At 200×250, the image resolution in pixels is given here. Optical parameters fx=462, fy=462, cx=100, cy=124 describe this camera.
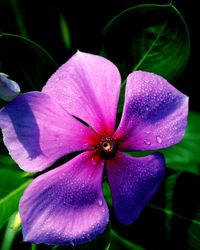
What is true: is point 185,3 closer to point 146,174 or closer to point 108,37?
point 108,37

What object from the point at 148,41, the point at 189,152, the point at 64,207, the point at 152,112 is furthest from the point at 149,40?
the point at 64,207

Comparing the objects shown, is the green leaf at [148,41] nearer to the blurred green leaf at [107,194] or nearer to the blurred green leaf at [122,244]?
the blurred green leaf at [107,194]

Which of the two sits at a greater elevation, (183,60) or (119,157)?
(183,60)

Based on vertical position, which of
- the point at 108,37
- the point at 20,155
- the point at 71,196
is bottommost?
the point at 71,196

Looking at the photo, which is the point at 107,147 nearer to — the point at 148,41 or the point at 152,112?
the point at 152,112

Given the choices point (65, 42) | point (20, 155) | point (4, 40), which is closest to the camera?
point (20, 155)

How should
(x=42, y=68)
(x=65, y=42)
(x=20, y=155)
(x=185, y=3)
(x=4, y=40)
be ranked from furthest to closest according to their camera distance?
(x=65, y=42) < (x=185, y=3) < (x=42, y=68) < (x=4, y=40) < (x=20, y=155)

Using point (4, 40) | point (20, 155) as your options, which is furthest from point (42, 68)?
point (20, 155)
